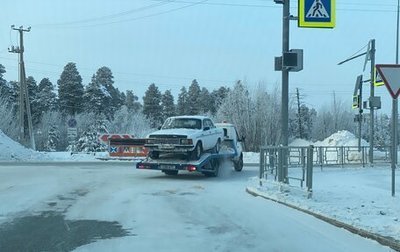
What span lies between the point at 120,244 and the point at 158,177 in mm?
12916

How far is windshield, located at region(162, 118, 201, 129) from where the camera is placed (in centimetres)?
2131

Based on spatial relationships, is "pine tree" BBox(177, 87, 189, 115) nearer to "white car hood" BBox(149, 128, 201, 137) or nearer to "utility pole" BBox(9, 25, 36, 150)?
"utility pole" BBox(9, 25, 36, 150)

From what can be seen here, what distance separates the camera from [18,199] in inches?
521

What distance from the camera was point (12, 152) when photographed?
120ft

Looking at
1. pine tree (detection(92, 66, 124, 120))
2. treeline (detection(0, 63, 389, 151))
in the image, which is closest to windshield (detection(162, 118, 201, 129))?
treeline (detection(0, 63, 389, 151))

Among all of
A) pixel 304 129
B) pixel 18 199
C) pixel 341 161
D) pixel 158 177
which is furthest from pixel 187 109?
pixel 18 199

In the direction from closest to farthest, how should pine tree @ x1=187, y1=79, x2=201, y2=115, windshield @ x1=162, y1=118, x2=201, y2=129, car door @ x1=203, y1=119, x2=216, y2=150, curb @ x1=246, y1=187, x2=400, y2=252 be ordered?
1. curb @ x1=246, y1=187, x2=400, y2=252
2. car door @ x1=203, y1=119, x2=216, y2=150
3. windshield @ x1=162, y1=118, x2=201, y2=129
4. pine tree @ x1=187, y1=79, x2=201, y2=115

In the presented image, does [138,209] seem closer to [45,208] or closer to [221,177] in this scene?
[45,208]

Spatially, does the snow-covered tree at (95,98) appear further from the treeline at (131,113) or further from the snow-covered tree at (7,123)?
the snow-covered tree at (7,123)

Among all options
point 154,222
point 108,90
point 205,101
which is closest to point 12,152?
point 154,222

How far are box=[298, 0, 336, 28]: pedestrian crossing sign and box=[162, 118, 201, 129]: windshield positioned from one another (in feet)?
24.2

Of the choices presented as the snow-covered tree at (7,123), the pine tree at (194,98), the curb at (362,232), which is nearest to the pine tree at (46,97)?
the snow-covered tree at (7,123)

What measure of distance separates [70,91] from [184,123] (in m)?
86.2

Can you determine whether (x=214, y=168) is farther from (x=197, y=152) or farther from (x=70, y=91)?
(x=70, y=91)
